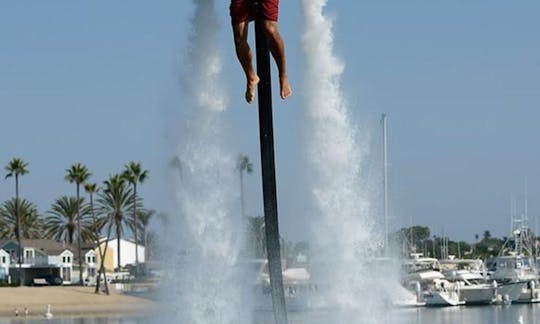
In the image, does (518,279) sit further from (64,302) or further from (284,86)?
(284,86)

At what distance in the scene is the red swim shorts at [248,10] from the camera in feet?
69.5

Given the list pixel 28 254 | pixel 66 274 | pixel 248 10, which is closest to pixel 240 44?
pixel 248 10

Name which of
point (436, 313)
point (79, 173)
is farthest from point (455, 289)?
point (79, 173)

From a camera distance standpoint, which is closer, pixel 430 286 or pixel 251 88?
pixel 251 88

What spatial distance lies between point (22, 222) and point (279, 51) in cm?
13144

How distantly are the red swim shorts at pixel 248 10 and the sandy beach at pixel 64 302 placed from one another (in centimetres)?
7258

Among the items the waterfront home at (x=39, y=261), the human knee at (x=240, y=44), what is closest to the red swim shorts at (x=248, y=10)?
the human knee at (x=240, y=44)

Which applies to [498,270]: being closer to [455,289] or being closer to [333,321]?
[455,289]

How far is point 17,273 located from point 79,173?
1379cm

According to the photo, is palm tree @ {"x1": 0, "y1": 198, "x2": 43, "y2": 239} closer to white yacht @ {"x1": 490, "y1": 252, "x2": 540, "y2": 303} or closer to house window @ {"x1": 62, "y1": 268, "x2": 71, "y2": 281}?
house window @ {"x1": 62, "y1": 268, "x2": 71, "y2": 281}

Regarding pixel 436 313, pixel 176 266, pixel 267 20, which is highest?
pixel 267 20

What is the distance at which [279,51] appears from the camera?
21.5m

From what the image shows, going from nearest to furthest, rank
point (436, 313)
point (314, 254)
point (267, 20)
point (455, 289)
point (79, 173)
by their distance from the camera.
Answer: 1. point (267, 20)
2. point (314, 254)
3. point (436, 313)
4. point (455, 289)
5. point (79, 173)

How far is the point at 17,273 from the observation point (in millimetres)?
135250
